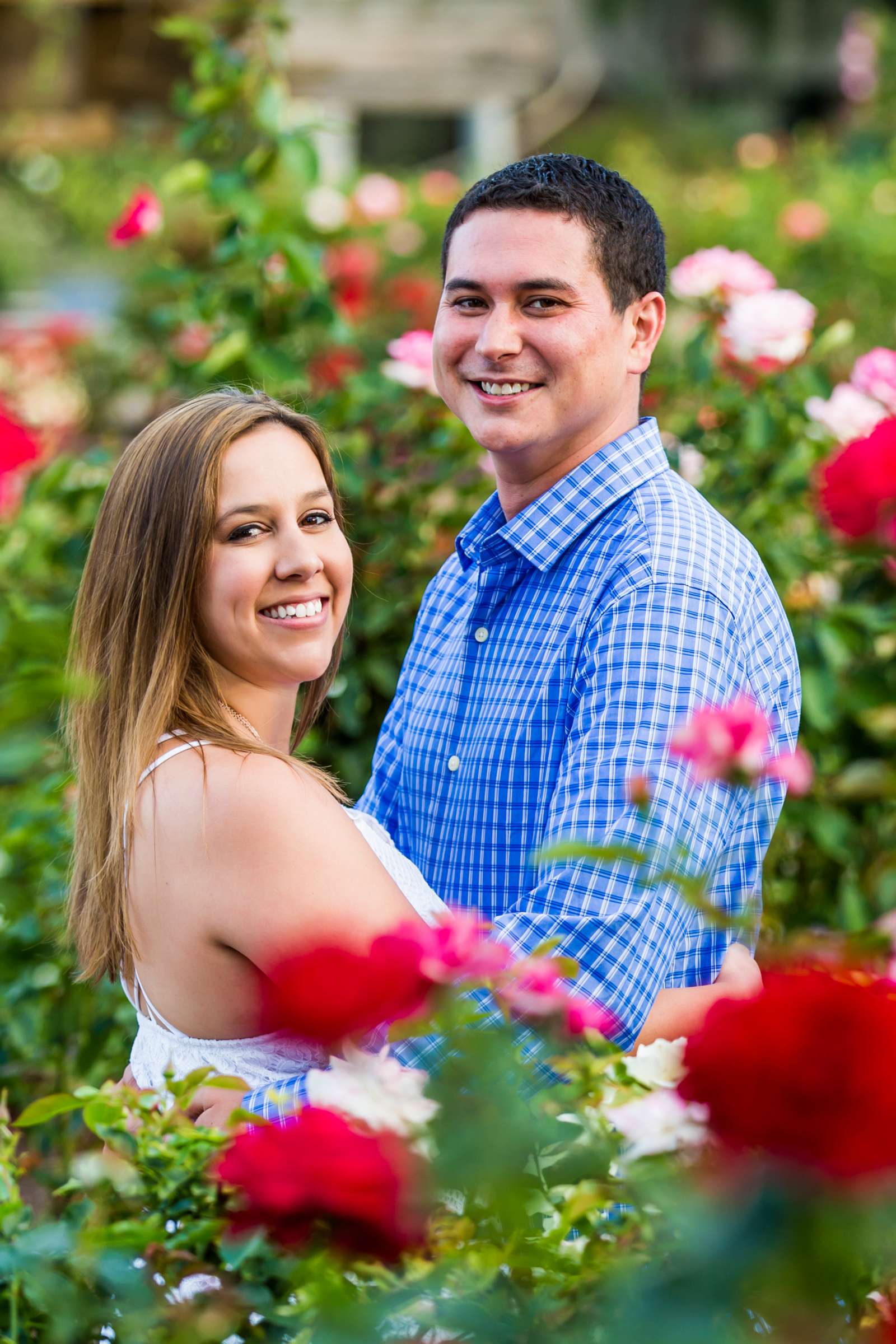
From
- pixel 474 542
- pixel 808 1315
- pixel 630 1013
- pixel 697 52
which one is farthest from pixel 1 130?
pixel 808 1315

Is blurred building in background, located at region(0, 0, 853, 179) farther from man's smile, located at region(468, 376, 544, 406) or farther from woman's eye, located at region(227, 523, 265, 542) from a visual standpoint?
woman's eye, located at region(227, 523, 265, 542)

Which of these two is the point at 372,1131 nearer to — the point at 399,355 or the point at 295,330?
the point at 399,355

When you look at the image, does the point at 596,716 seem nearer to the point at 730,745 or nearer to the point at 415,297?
the point at 730,745

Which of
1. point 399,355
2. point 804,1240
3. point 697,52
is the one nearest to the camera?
point 804,1240

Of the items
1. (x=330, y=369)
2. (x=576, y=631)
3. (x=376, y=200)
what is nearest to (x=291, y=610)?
(x=576, y=631)

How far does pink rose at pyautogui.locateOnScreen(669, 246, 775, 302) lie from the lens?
3.01 metres

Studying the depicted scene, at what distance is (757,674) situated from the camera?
1.77 metres

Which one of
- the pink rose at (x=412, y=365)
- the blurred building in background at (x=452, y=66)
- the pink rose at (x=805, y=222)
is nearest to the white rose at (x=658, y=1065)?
the pink rose at (x=412, y=365)

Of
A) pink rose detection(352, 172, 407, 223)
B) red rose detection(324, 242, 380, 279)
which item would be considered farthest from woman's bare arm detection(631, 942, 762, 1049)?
pink rose detection(352, 172, 407, 223)

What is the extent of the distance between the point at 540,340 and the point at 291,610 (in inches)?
18.7

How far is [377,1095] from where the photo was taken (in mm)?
965

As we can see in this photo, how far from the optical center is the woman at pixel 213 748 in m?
1.59

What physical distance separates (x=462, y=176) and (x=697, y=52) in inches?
271

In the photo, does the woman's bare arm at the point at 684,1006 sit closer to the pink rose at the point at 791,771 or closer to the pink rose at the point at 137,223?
the pink rose at the point at 791,771
